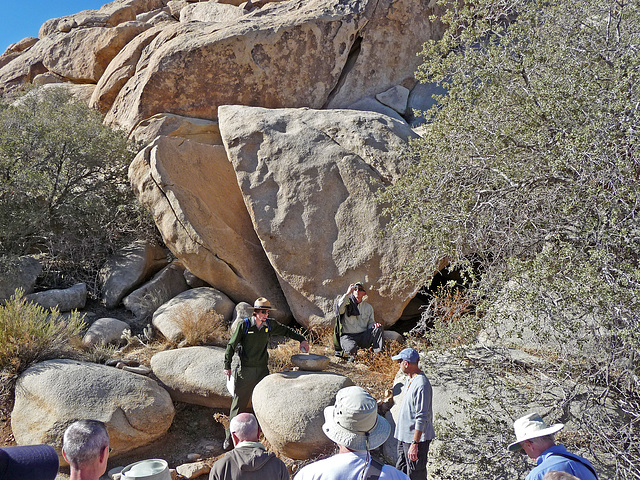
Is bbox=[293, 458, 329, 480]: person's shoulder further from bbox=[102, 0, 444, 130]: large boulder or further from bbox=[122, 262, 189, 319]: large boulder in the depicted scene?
bbox=[102, 0, 444, 130]: large boulder

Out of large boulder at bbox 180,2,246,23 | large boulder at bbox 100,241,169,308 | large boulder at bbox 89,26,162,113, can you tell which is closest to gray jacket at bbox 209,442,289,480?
large boulder at bbox 100,241,169,308

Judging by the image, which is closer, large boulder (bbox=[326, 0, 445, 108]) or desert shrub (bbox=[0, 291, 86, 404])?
desert shrub (bbox=[0, 291, 86, 404])

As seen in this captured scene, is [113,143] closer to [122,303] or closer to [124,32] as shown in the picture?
[122,303]

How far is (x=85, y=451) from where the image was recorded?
93.6 inches

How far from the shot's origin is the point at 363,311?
7.91 m

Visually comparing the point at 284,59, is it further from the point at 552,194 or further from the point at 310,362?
the point at 552,194

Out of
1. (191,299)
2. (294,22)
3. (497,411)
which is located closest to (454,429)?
(497,411)

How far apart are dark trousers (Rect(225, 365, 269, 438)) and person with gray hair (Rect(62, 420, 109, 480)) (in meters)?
3.75

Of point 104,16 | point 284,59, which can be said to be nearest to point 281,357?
point 284,59

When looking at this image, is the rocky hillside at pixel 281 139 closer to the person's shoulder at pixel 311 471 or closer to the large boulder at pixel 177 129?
the large boulder at pixel 177 129

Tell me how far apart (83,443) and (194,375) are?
4769mm

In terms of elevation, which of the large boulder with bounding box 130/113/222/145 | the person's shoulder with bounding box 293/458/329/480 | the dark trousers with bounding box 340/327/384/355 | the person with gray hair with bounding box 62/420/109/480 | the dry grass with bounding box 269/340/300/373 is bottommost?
the dark trousers with bounding box 340/327/384/355

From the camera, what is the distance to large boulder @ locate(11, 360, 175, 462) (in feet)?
20.0

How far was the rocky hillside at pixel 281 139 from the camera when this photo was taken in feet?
28.9
